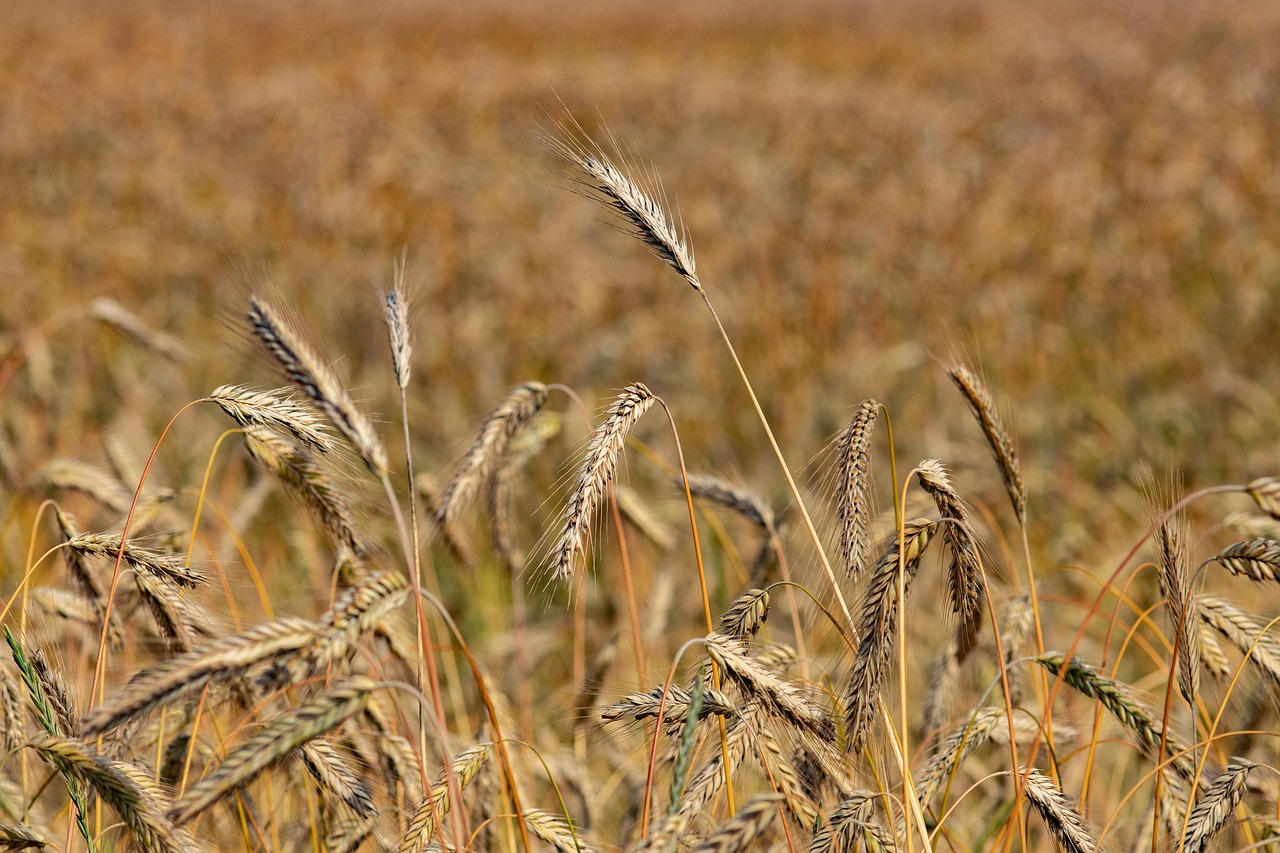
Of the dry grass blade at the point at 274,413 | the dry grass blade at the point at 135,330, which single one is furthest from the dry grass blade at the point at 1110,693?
the dry grass blade at the point at 135,330

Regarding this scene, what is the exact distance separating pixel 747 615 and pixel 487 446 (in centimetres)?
51

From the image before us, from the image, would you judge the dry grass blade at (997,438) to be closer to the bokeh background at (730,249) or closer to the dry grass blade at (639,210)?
the bokeh background at (730,249)

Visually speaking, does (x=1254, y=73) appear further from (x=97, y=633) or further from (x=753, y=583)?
(x=97, y=633)

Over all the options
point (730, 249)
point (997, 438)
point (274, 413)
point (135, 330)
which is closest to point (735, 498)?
point (997, 438)

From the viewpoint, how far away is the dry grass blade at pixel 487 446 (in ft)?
5.45

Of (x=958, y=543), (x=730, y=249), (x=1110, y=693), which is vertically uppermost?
(x=730, y=249)

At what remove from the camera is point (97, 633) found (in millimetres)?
2025

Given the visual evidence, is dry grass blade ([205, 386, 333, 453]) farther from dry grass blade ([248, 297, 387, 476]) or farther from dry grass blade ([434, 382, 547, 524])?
dry grass blade ([434, 382, 547, 524])

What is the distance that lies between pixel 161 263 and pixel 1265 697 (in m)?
6.38

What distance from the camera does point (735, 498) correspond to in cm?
216

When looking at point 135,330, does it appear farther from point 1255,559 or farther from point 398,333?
point 1255,559

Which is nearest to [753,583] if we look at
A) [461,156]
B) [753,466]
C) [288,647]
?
[288,647]

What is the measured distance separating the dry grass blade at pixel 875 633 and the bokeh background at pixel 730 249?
0.45 meters

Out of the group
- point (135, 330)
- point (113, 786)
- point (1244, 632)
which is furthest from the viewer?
point (135, 330)
